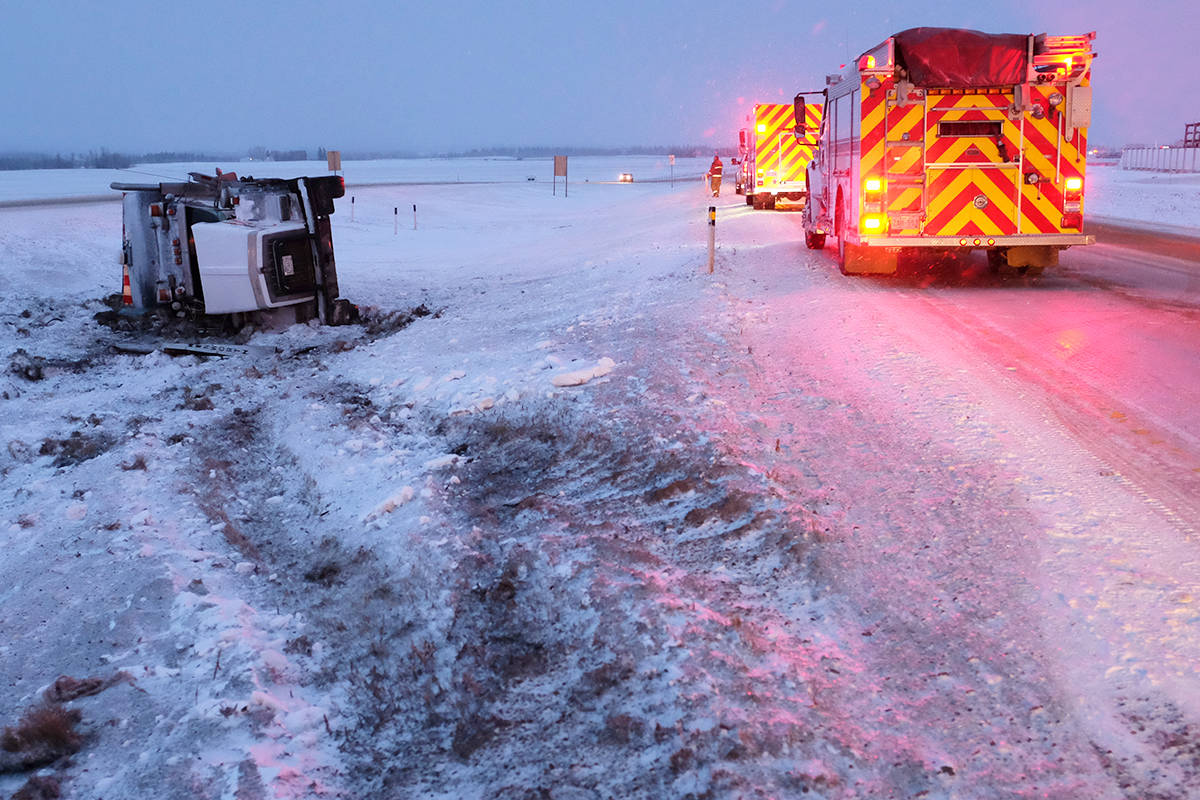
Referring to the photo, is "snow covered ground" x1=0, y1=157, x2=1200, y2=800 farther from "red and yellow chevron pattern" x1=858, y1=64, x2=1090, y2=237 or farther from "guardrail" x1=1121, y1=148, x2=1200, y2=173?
"guardrail" x1=1121, y1=148, x2=1200, y2=173

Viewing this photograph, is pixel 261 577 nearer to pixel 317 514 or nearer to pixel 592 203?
pixel 317 514

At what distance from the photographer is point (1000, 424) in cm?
682

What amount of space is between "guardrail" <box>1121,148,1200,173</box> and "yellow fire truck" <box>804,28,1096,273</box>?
52631 millimetres

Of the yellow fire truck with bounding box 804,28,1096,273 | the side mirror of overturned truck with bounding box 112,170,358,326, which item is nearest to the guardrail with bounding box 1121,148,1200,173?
the yellow fire truck with bounding box 804,28,1096,273

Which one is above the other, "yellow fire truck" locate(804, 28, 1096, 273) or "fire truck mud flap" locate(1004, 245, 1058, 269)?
"yellow fire truck" locate(804, 28, 1096, 273)

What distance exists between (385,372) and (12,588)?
4835 mm

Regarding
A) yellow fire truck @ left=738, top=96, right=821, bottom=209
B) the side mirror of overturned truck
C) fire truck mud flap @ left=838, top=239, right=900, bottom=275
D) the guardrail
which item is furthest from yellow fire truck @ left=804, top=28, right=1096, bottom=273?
the guardrail

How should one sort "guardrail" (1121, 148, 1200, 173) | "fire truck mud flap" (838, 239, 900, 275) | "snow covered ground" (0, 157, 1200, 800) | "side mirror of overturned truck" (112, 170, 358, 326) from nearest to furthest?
"snow covered ground" (0, 157, 1200, 800) → "side mirror of overturned truck" (112, 170, 358, 326) → "fire truck mud flap" (838, 239, 900, 275) → "guardrail" (1121, 148, 1200, 173)

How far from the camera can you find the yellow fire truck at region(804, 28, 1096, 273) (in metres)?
12.1

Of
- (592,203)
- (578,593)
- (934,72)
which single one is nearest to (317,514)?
(578,593)

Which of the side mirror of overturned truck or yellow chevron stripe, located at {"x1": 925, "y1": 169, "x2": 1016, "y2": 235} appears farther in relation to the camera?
yellow chevron stripe, located at {"x1": 925, "y1": 169, "x2": 1016, "y2": 235}

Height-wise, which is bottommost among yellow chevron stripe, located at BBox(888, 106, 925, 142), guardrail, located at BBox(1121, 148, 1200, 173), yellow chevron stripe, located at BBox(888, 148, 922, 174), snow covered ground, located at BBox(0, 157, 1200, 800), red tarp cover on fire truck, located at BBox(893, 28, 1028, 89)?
snow covered ground, located at BBox(0, 157, 1200, 800)

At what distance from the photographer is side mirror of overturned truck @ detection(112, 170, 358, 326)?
1223 cm

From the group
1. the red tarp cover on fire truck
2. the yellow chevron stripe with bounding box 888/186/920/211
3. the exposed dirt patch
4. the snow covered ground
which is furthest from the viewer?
the yellow chevron stripe with bounding box 888/186/920/211
